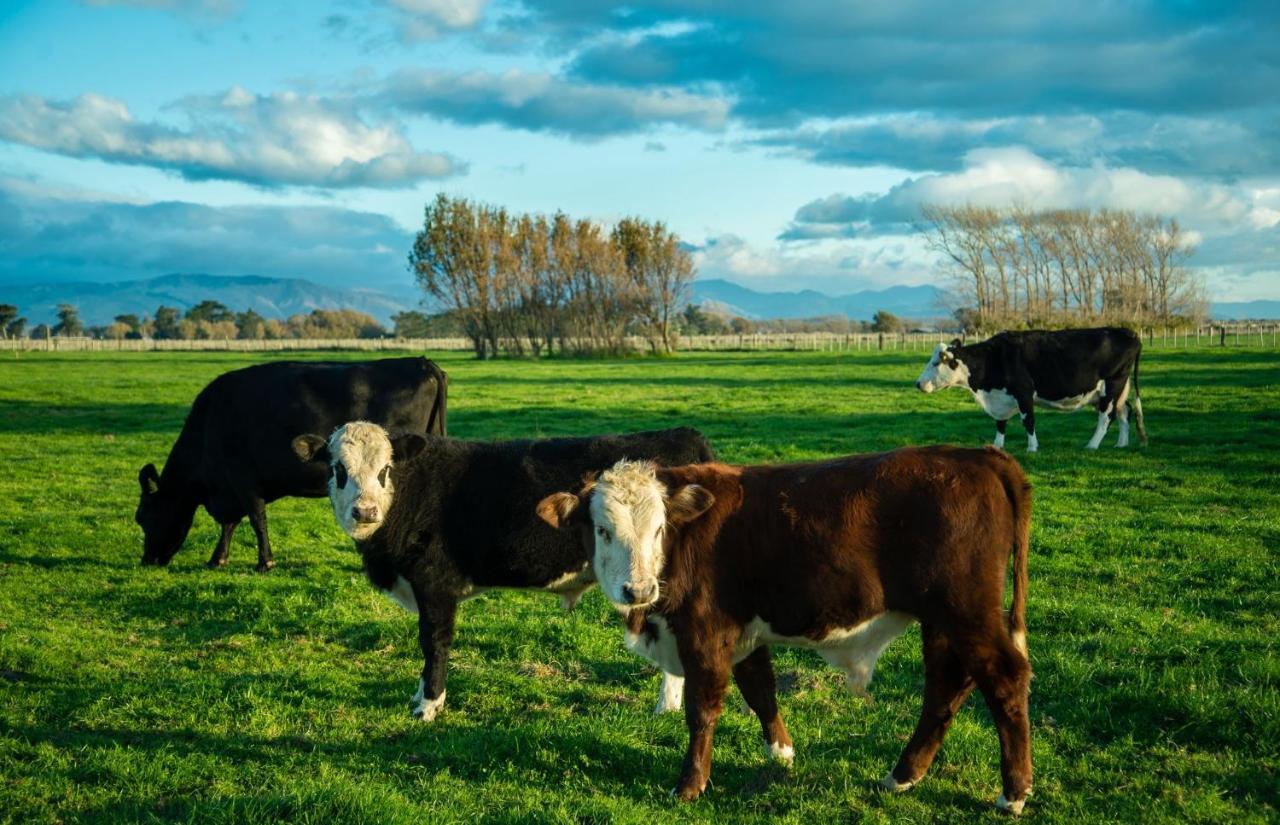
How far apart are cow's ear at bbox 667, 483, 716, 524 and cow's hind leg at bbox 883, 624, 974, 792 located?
1.35 m

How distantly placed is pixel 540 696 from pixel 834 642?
97.0 inches

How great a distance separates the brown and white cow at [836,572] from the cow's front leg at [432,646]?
1.81 m

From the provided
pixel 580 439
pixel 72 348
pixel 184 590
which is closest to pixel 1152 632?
pixel 580 439

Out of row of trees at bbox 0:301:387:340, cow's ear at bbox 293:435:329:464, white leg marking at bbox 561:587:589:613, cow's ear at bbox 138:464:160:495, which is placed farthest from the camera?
row of trees at bbox 0:301:387:340

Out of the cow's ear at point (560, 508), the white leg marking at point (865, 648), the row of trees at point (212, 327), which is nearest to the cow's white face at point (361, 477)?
the cow's ear at point (560, 508)

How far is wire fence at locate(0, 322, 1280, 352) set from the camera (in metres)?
66.4

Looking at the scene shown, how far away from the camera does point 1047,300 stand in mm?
72375

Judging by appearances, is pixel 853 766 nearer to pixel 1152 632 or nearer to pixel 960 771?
pixel 960 771

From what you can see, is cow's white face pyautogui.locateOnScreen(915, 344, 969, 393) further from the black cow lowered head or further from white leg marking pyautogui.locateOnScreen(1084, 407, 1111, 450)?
the black cow lowered head

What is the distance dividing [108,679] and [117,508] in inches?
311

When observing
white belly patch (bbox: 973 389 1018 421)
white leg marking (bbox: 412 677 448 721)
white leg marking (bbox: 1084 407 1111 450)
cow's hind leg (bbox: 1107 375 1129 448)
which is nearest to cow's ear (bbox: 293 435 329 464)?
white leg marking (bbox: 412 677 448 721)

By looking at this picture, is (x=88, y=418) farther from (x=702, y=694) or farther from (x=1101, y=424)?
(x=702, y=694)

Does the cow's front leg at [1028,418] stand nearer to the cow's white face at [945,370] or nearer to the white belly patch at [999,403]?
the white belly patch at [999,403]

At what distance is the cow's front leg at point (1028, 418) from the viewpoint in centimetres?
1789
